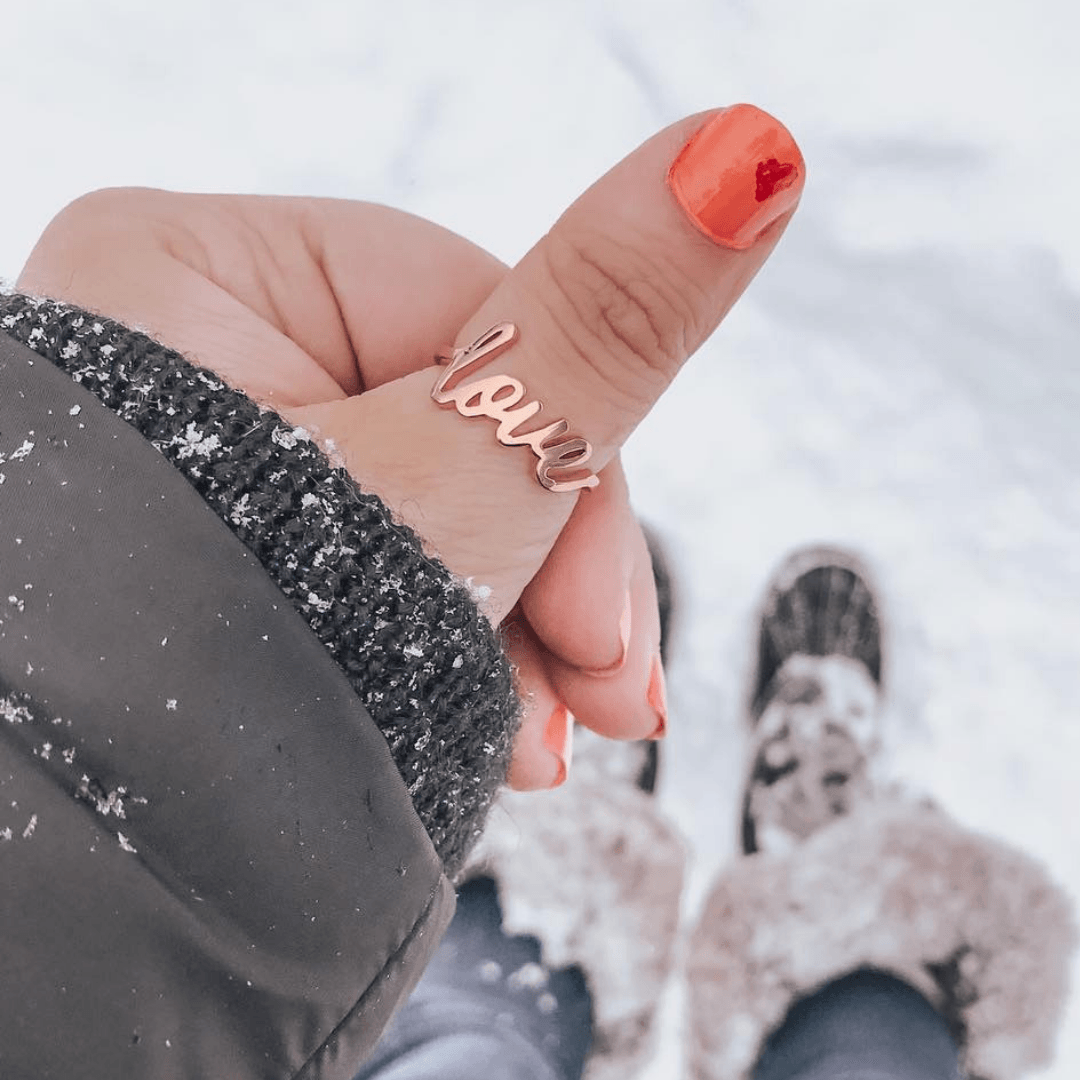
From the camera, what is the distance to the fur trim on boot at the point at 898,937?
1002mm

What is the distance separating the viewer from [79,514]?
13.8 inches

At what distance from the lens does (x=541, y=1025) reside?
3.34 ft

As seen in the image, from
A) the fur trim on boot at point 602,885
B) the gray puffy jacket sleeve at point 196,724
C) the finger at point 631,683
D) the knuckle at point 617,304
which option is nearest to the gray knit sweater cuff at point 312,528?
the gray puffy jacket sleeve at point 196,724

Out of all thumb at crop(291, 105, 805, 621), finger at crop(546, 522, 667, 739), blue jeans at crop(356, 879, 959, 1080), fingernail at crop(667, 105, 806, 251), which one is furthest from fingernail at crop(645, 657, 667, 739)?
blue jeans at crop(356, 879, 959, 1080)

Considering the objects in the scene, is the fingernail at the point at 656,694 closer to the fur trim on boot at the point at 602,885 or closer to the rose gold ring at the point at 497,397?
the rose gold ring at the point at 497,397

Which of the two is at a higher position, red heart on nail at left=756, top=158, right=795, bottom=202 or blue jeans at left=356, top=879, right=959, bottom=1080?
red heart on nail at left=756, top=158, right=795, bottom=202

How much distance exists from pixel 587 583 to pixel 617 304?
0.21 m

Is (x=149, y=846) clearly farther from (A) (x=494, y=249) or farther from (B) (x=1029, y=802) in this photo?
(B) (x=1029, y=802)

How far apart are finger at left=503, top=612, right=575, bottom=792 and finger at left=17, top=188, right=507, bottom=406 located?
0.68 ft

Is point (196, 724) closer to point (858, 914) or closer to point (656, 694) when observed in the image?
point (656, 694)

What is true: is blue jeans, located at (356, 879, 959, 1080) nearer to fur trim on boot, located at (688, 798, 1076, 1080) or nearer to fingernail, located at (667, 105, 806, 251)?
fur trim on boot, located at (688, 798, 1076, 1080)

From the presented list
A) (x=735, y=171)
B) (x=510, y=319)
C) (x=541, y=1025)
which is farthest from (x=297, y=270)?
(x=541, y=1025)

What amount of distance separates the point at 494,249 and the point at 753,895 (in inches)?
30.7

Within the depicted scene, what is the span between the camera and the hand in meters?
0.44
